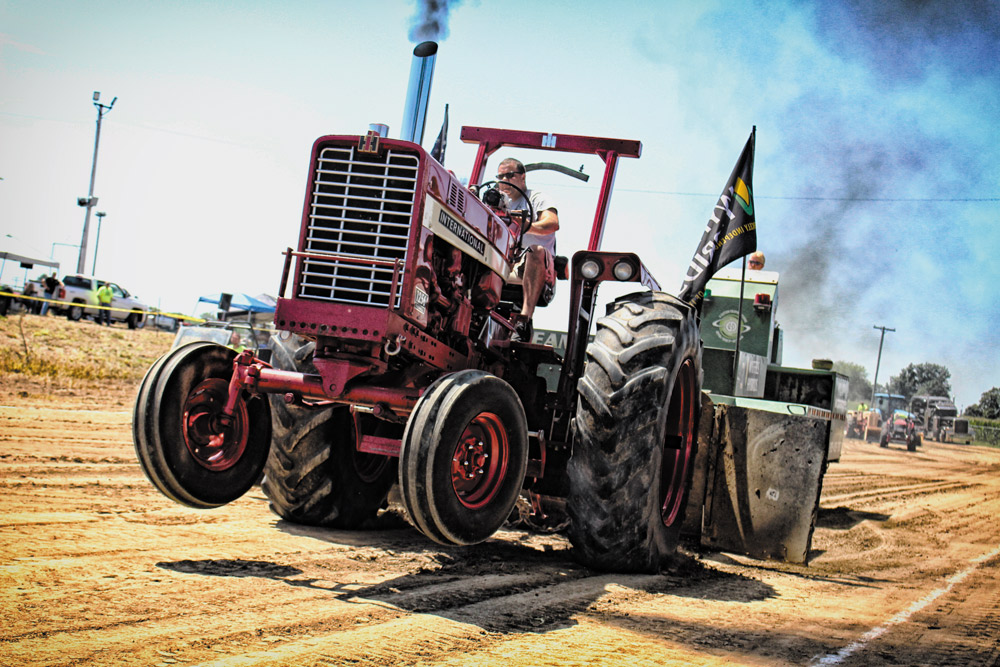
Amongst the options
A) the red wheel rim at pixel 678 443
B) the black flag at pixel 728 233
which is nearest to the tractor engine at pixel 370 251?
the red wheel rim at pixel 678 443

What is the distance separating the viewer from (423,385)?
4.66 m

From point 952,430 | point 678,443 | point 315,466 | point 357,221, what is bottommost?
point 315,466

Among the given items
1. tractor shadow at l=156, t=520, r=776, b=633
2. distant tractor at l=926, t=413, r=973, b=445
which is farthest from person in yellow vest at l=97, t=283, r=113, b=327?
distant tractor at l=926, t=413, r=973, b=445

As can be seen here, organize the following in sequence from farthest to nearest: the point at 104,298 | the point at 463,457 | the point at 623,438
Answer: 1. the point at 104,298
2. the point at 623,438
3. the point at 463,457

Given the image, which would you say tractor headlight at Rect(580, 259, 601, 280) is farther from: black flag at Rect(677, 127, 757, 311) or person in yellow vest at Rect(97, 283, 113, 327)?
person in yellow vest at Rect(97, 283, 113, 327)

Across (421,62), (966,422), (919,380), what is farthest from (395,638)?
(919,380)

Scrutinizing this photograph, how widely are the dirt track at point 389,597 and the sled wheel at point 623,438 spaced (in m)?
0.22

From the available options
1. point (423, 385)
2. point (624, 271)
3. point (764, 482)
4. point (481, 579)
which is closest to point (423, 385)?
point (423, 385)

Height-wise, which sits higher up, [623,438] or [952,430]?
[952,430]

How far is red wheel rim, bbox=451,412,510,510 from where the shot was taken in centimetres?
402

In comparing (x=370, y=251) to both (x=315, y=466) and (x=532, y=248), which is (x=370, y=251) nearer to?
(x=532, y=248)

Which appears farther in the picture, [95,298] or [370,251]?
[95,298]

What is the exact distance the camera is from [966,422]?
43094 mm

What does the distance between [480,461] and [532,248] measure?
1.83m
